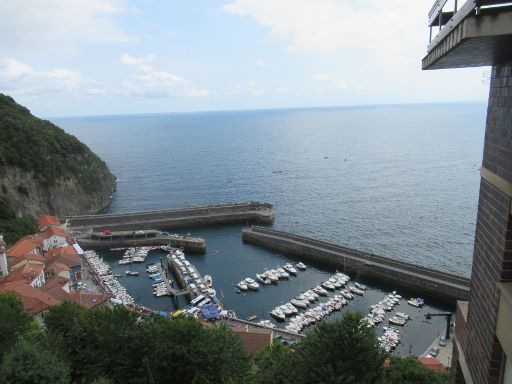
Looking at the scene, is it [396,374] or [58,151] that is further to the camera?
[58,151]

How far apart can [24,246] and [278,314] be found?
1136 inches

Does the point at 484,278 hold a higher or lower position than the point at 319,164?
higher

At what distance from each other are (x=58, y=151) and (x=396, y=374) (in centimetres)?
6823

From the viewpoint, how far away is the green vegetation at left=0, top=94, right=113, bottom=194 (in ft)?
196

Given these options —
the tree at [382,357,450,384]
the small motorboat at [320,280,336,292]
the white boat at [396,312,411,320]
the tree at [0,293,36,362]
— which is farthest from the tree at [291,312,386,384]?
the small motorboat at [320,280,336,292]

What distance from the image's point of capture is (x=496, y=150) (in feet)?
18.0

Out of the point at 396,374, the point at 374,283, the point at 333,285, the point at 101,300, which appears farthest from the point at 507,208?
the point at 374,283

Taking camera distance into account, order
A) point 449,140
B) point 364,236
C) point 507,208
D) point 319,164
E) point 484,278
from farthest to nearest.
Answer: point 449,140 < point 319,164 < point 364,236 < point 484,278 < point 507,208

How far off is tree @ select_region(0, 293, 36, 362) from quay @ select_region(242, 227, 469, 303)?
30.5 m

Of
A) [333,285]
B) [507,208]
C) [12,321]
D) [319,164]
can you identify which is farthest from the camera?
[319,164]

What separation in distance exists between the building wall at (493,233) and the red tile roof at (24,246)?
44.8 meters

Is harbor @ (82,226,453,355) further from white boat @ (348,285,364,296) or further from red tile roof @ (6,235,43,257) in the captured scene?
red tile roof @ (6,235,43,257)

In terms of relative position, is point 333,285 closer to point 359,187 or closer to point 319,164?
point 359,187

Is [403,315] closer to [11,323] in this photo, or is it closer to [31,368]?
[31,368]
